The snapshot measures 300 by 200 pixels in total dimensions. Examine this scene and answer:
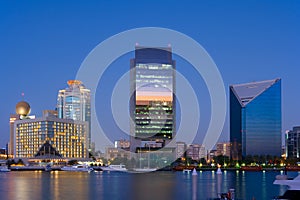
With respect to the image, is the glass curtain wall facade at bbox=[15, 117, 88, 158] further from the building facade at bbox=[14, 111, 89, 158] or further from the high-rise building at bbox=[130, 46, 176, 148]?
the high-rise building at bbox=[130, 46, 176, 148]

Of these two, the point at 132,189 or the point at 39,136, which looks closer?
the point at 132,189

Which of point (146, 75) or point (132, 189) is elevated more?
point (146, 75)

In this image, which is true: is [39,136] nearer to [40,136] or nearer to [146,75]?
[40,136]

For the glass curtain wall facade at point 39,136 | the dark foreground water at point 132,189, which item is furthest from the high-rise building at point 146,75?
the dark foreground water at point 132,189

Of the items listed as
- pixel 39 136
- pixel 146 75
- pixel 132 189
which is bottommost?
pixel 132 189

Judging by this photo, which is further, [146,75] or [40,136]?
[146,75]

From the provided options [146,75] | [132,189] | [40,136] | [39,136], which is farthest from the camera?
[146,75]

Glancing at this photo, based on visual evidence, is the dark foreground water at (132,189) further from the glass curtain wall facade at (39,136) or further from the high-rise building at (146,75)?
the high-rise building at (146,75)

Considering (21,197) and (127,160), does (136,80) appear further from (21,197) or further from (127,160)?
(21,197)

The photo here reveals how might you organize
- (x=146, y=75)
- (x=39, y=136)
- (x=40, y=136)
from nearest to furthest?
(x=40, y=136) → (x=39, y=136) → (x=146, y=75)

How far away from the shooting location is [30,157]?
194625 mm

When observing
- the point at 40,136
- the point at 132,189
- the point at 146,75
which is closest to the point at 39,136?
the point at 40,136

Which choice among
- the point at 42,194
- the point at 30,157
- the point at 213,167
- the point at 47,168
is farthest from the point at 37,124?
→ the point at 42,194

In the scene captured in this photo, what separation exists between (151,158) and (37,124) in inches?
1756
